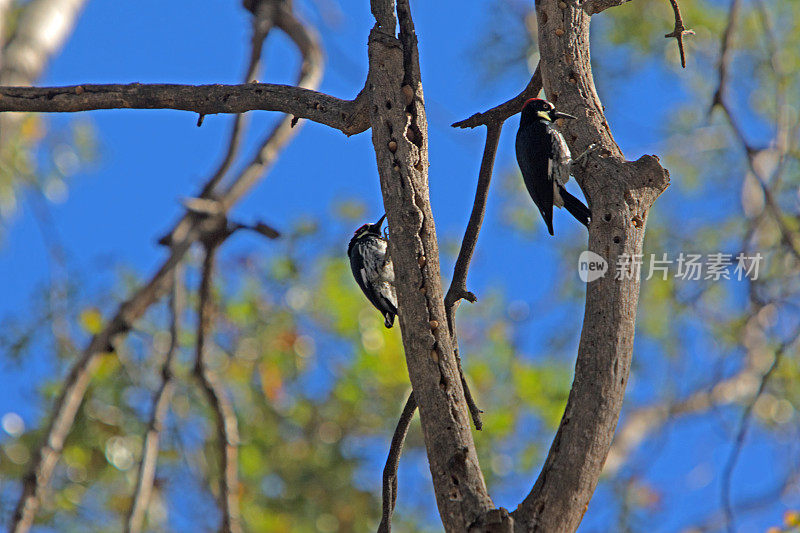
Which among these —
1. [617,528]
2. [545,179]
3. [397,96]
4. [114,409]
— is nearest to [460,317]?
[617,528]

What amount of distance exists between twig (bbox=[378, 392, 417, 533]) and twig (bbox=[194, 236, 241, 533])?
1675mm

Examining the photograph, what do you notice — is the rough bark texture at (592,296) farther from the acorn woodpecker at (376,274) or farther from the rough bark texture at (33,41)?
the rough bark texture at (33,41)

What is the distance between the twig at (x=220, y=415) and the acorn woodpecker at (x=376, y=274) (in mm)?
719

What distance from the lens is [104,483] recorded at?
5.66 meters

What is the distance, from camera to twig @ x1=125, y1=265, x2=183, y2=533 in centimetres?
337

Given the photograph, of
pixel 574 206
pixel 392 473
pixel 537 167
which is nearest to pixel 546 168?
pixel 537 167

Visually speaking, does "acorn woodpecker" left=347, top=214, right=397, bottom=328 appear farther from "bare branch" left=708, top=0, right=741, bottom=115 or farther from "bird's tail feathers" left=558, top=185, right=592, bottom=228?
"bare branch" left=708, top=0, right=741, bottom=115

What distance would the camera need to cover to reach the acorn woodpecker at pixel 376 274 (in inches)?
137

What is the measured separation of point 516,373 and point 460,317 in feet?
2.99

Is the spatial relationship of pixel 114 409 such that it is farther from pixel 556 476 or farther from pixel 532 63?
pixel 556 476

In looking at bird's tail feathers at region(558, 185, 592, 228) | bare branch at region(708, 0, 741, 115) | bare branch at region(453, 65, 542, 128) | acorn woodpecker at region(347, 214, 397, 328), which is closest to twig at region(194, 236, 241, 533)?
acorn woodpecker at region(347, 214, 397, 328)

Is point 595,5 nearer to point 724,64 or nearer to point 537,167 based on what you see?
point 537,167

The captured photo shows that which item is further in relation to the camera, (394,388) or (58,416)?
(394,388)

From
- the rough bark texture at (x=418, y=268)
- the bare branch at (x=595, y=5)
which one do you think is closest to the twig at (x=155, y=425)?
the rough bark texture at (x=418, y=268)
